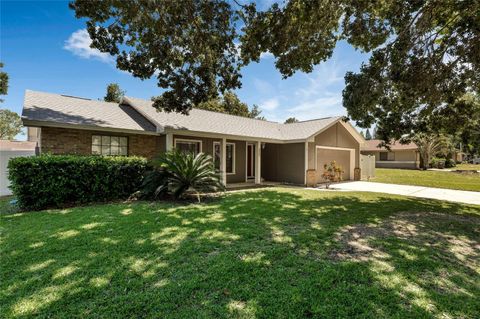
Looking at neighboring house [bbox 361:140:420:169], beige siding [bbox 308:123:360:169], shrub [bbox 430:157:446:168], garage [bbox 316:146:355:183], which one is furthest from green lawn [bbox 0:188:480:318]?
shrub [bbox 430:157:446:168]

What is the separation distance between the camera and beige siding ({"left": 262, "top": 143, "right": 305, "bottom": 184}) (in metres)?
14.7

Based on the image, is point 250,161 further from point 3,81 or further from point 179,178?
point 3,81

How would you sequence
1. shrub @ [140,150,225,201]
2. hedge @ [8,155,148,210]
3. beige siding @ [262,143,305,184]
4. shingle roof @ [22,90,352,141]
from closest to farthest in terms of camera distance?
hedge @ [8,155,148,210]
shrub @ [140,150,225,201]
shingle roof @ [22,90,352,141]
beige siding @ [262,143,305,184]

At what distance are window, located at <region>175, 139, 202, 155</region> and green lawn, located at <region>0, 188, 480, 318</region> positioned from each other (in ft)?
20.5

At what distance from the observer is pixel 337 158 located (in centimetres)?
1698

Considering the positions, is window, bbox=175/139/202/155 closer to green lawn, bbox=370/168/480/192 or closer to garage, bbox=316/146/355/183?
garage, bbox=316/146/355/183

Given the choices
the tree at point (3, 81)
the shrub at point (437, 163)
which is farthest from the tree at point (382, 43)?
the shrub at point (437, 163)

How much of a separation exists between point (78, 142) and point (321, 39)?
9812 mm

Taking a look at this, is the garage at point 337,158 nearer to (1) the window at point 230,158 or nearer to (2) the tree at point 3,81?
(1) the window at point 230,158

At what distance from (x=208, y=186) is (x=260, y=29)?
524 cm

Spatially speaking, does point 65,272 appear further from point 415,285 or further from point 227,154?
point 227,154

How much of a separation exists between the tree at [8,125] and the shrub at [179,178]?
61087 millimetres

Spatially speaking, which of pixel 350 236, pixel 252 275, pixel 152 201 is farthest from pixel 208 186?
pixel 252 275

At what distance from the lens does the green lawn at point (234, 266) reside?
2604 millimetres
